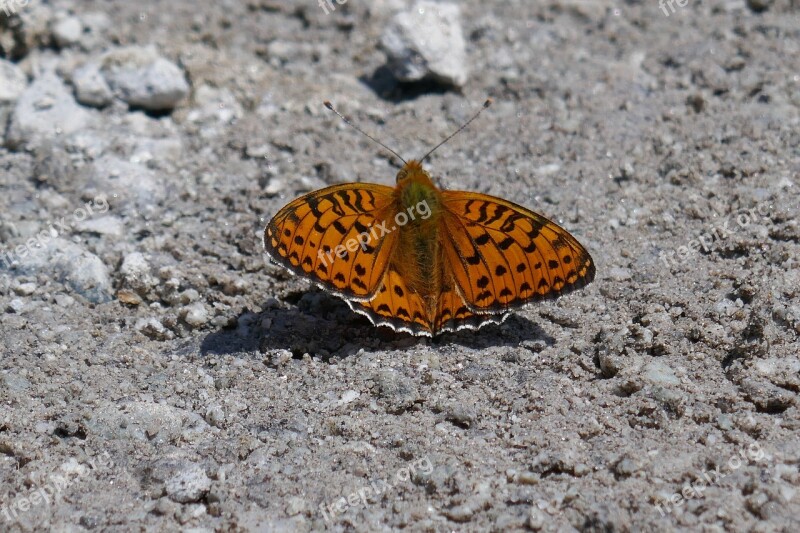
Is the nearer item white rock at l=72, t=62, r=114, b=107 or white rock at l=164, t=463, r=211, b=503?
white rock at l=164, t=463, r=211, b=503

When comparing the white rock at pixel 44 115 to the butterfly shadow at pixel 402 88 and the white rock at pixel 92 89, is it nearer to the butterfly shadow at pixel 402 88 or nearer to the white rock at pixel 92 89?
the white rock at pixel 92 89

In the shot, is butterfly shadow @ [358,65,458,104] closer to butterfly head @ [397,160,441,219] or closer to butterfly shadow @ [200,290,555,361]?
butterfly head @ [397,160,441,219]

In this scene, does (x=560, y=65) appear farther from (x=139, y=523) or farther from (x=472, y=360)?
(x=139, y=523)

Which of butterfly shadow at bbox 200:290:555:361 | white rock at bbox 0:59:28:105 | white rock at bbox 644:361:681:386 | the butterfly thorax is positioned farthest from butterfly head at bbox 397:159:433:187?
white rock at bbox 0:59:28:105

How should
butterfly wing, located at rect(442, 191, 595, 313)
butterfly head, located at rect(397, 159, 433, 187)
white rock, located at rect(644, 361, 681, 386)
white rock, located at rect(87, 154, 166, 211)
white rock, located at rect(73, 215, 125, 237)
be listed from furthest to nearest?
white rock, located at rect(87, 154, 166, 211) → white rock, located at rect(73, 215, 125, 237) → butterfly head, located at rect(397, 159, 433, 187) → butterfly wing, located at rect(442, 191, 595, 313) → white rock, located at rect(644, 361, 681, 386)

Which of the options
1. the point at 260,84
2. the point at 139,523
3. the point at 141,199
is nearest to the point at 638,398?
the point at 139,523

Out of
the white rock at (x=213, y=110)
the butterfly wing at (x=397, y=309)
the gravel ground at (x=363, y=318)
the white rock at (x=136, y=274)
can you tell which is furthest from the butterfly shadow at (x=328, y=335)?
the white rock at (x=213, y=110)
